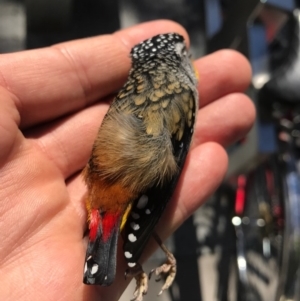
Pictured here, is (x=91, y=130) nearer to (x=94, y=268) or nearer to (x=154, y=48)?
(x=154, y=48)

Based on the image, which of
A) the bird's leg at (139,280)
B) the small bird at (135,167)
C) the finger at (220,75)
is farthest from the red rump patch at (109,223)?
the finger at (220,75)

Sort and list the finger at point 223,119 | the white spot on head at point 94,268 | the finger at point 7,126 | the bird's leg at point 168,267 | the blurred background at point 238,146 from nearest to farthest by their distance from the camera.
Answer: the white spot on head at point 94,268 < the finger at point 7,126 < the bird's leg at point 168,267 < the finger at point 223,119 < the blurred background at point 238,146

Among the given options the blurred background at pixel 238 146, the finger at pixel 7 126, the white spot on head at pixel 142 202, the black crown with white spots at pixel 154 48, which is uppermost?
the black crown with white spots at pixel 154 48

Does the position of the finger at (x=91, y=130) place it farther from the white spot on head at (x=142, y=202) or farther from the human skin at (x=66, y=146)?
the white spot on head at (x=142, y=202)

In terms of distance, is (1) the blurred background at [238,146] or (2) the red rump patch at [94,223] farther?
(1) the blurred background at [238,146]

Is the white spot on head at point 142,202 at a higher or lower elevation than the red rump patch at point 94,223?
higher

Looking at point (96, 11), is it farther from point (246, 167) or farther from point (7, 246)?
point (7, 246)

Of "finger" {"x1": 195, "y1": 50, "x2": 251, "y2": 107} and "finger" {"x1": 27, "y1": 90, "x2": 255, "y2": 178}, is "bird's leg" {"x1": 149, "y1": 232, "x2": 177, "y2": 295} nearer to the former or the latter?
"finger" {"x1": 27, "y1": 90, "x2": 255, "y2": 178}

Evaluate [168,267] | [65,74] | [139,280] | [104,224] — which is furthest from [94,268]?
[65,74]

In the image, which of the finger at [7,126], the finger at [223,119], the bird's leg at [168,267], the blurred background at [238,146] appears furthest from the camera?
the blurred background at [238,146]
